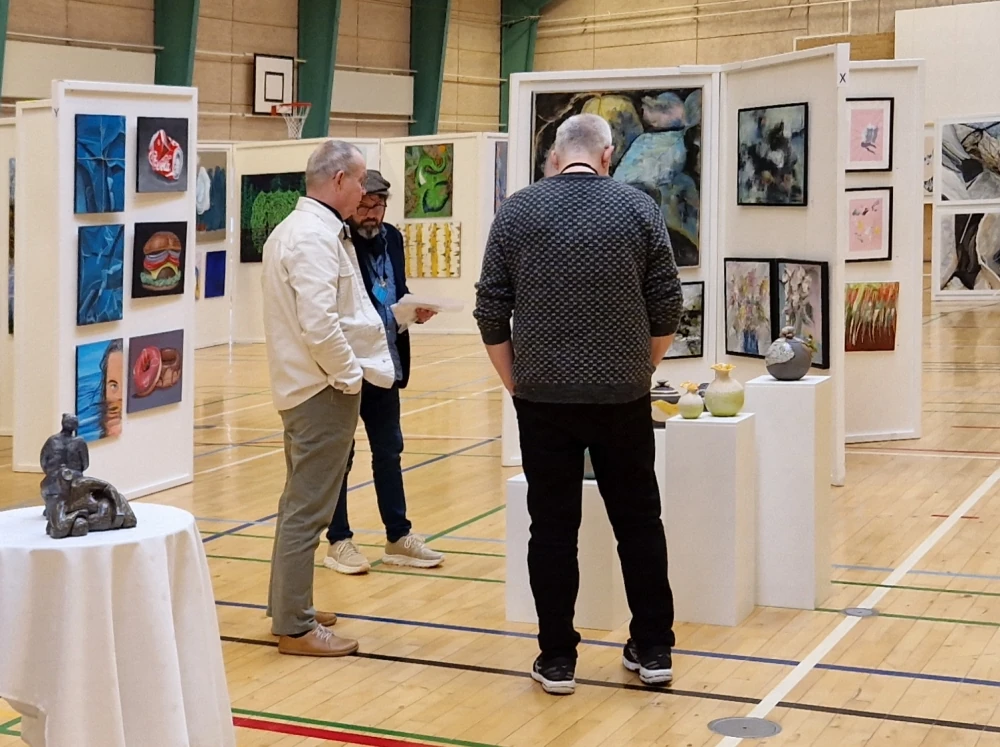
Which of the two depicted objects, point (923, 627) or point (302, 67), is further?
point (302, 67)

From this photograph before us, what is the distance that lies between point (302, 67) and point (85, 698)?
867 inches

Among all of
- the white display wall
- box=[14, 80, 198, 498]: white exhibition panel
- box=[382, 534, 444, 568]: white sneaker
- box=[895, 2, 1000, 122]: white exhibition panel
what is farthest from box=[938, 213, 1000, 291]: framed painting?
box=[382, 534, 444, 568]: white sneaker

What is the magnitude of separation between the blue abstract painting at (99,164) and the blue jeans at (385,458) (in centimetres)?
242

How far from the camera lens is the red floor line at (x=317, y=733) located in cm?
433

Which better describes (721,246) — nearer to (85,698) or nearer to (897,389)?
(897,389)

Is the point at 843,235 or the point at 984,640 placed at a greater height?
the point at 843,235

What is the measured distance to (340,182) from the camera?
5102mm

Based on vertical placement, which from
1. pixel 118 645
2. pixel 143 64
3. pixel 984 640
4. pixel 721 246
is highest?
pixel 143 64

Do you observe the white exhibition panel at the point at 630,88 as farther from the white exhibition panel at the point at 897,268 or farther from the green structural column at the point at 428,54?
the green structural column at the point at 428,54

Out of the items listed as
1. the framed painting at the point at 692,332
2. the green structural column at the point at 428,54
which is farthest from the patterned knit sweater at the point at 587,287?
the green structural column at the point at 428,54

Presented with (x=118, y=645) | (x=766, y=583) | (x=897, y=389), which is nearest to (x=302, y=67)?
(x=897, y=389)

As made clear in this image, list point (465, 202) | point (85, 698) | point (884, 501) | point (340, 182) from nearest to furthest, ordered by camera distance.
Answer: point (85, 698), point (340, 182), point (884, 501), point (465, 202)

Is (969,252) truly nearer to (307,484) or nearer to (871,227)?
(871,227)

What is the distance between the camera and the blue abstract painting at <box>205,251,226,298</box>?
56.3 ft
